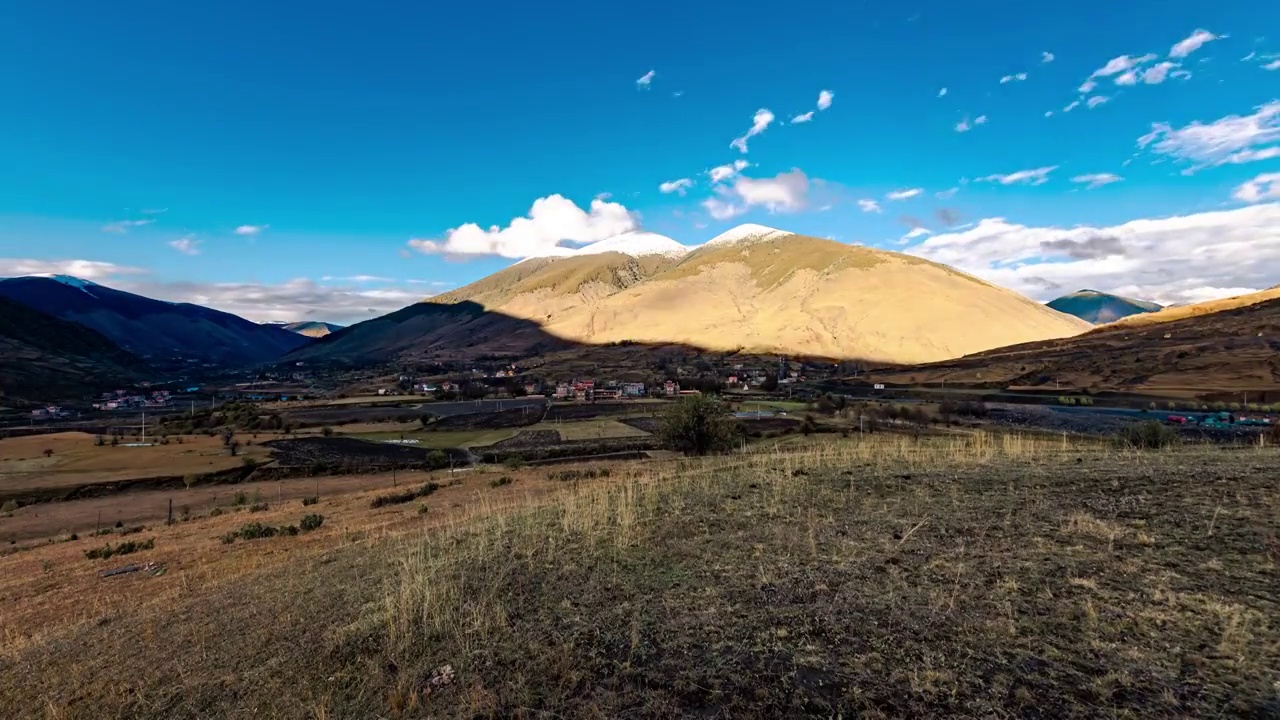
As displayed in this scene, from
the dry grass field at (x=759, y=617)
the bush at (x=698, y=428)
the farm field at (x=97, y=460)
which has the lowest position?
the farm field at (x=97, y=460)

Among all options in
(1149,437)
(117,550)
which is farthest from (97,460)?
(1149,437)

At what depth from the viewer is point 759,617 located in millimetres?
6039

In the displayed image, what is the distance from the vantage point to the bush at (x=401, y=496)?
28375mm

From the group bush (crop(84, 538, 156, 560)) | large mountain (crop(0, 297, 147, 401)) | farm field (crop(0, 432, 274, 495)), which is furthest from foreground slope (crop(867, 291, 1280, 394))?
large mountain (crop(0, 297, 147, 401))

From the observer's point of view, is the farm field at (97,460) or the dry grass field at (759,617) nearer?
the dry grass field at (759,617)

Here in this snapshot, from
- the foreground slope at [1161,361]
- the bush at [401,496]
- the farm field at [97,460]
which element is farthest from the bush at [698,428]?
the foreground slope at [1161,361]

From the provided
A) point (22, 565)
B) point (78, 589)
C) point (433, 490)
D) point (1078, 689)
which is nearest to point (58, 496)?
point (22, 565)

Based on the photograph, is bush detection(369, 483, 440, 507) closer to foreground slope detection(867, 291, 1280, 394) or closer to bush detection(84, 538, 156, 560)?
bush detection(84, 538, 156, 560)

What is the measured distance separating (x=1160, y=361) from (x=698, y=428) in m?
110

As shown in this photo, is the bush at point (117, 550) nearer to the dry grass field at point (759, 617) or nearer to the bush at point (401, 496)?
the bush at point (401, 496)

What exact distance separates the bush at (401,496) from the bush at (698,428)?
582 inches

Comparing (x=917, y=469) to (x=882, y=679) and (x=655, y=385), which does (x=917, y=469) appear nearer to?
(x=882, y=679)

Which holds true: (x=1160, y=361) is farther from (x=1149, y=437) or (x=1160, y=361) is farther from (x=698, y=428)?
(x=698, y=428)

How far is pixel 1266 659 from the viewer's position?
4477mm
